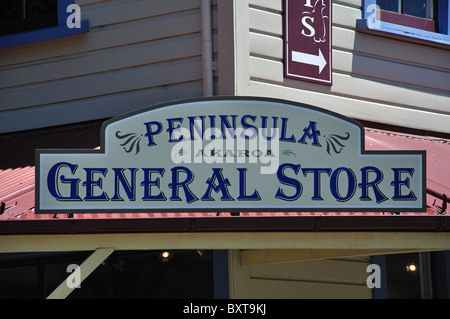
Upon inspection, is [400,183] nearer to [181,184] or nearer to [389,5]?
[181,184]

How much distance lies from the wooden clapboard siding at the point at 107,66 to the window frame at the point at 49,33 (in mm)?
75

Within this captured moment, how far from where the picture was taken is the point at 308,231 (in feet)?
20.0

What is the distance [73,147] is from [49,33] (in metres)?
1.59

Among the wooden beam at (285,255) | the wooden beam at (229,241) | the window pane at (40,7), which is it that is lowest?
the wooden beam at (285,255)

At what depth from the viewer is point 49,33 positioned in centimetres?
812

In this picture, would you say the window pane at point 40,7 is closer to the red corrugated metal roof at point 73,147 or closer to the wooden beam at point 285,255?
the red corrugated metal roof at point 73,147

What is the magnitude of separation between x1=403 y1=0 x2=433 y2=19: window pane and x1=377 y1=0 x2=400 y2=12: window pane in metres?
0.11

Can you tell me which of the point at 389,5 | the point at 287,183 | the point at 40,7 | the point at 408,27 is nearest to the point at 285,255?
the point at 287,183

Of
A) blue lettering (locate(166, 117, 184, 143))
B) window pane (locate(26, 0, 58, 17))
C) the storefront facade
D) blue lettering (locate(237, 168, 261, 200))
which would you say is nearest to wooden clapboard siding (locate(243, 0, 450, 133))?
the storefront facade

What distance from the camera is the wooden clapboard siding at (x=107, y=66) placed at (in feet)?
25.1

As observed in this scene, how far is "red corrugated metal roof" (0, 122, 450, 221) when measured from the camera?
6.00 meters

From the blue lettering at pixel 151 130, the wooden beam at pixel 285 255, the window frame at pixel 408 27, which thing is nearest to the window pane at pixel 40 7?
the blue lettering at pixel 151 130

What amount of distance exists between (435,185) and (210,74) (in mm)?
2285
